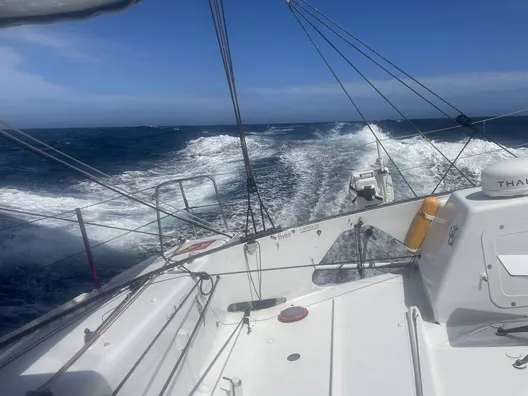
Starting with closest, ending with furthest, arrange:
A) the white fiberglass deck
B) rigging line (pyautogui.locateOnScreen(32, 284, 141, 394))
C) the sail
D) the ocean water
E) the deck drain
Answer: the sail, rigging line (pyautogui.locateOnScreen(32, 284, 141, 394)), the white fiberglass deck, the deck drain, the ocean water

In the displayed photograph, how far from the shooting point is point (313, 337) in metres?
2.95

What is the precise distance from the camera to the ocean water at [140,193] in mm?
6098

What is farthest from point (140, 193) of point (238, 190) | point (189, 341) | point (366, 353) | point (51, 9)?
point (51, 9)

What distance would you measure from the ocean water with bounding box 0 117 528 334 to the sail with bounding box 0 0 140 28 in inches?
36.9

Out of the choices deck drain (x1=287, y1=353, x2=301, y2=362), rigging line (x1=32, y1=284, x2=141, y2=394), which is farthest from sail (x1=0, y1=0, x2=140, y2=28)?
deck drain (x1=287, y1=353, x2=301, y2=362)

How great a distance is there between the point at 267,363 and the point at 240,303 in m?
0.83

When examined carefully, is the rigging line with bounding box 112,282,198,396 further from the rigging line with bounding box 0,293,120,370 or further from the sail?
the sail

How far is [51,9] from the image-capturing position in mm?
1549

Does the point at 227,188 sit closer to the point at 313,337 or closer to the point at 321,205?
the point at 321,205

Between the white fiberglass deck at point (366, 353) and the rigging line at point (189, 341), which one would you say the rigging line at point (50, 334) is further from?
the white fiberglass deck at point (366, 353)

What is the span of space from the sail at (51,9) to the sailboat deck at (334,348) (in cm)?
215

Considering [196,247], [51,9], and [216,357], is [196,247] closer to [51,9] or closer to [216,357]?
[216,357]

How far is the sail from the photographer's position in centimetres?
136

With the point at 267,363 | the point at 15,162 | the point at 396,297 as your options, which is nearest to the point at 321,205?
the point at 396,297
